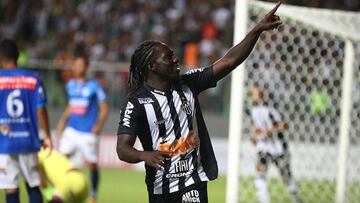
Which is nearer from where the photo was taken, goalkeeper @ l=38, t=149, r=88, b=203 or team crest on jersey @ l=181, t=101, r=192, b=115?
team crest on jersey @ l=181, t=101, r=192, b=115

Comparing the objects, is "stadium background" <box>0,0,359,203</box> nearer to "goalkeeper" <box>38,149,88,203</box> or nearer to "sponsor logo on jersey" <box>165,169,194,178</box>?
"goalkeeper" <box>38,149,88,203</box>

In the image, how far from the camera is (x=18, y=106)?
8617mm

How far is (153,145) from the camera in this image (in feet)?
19.0

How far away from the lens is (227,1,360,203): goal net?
1055 centimetres

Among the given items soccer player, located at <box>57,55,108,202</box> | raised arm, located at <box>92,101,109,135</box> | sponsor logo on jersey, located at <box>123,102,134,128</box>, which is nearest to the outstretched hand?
sponsor logo on jersey, located at <box>123,102,134,128</box>

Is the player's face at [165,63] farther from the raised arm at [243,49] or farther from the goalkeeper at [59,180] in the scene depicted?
the goalkeeper at [59,180]

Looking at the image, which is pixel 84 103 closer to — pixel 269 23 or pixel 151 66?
pixel 151 66

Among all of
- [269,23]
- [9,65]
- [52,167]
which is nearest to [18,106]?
[9,65]

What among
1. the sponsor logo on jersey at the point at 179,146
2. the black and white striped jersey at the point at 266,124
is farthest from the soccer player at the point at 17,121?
the black and white striped jersey at the point at 266,124

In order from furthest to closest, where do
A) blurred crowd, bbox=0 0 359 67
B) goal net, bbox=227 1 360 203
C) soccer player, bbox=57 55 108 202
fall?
blurred crowd, bbox=0 0 359 67, soccer player, bbox=57 55 108 202, goal net, bbox=227 1 360 203

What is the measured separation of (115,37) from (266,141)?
1082 cm

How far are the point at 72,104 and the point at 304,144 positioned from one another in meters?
3.51

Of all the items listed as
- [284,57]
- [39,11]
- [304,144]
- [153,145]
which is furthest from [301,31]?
[39,11]

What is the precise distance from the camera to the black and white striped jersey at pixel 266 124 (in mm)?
11883
